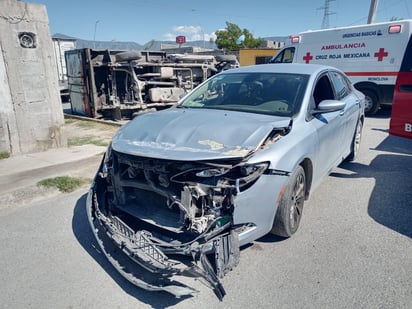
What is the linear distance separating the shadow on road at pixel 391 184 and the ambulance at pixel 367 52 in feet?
12.1

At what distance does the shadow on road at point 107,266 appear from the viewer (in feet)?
7.87

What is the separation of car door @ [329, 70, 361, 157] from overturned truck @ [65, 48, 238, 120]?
6181 millimetres

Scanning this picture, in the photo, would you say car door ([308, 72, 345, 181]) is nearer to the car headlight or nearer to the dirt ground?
the car headlight

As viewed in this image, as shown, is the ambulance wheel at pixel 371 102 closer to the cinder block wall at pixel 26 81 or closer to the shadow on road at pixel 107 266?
the cinder block wall at pixel 26 81

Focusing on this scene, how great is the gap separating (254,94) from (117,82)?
305 inches

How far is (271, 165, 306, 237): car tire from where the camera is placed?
2.84m

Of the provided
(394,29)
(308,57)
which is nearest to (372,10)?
(308,57)

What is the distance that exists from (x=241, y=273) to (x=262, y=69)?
8.83 ft

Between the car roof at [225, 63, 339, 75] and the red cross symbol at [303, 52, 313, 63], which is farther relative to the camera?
the red cross symbol at [303, 52, 313, 63]

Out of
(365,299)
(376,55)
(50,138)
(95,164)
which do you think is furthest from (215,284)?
(376,55)

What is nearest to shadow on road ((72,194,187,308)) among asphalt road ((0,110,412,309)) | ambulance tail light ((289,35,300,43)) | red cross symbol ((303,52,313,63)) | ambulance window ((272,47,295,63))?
asphalt road ((0,110,412,309))

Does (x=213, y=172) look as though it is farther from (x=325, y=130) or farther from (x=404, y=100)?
(x=404, y=100)

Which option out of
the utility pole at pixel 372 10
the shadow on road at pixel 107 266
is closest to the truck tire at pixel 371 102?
the utility pole at pixel 372 10

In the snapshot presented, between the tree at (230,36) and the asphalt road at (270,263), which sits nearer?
the asphalt road at (270,263)
